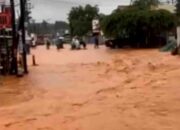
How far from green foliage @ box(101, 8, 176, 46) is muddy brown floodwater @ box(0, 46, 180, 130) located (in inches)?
1058

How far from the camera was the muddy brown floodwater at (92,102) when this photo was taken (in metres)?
12.7

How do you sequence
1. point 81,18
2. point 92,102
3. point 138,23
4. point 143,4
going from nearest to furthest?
point 92,102
point 138,23
point 143,4
point 81,18

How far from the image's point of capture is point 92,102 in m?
16.2

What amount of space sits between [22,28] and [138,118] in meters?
14.4

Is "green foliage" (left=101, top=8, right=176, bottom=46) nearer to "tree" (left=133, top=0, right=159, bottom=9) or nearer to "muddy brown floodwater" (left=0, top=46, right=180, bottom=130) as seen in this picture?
"tree" (left=133, top=0, right=159, bottom=9)

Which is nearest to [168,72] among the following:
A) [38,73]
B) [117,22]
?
[38,73]

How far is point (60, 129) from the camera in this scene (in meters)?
12.1

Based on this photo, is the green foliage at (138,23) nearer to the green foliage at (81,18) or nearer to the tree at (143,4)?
the tree at (143,4)

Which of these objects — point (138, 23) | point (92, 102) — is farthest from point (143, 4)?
point (92, 102)

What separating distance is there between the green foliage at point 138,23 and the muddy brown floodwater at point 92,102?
2687 cm

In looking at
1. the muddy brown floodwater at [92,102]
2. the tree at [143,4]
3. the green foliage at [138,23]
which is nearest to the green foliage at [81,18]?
the tree at [143,4]

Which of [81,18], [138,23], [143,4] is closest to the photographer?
[138,23]

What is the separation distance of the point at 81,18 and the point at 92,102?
89895 millimetres

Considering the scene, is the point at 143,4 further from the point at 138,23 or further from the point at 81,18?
the point at 81,18
